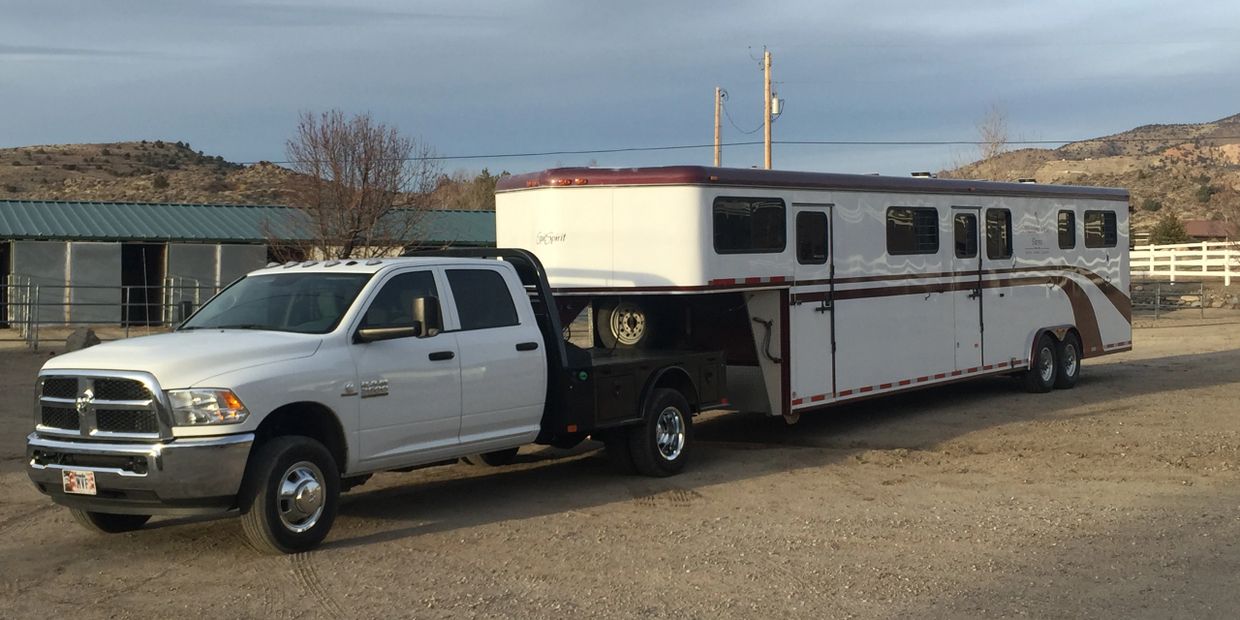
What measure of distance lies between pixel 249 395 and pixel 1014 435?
8.89 metres

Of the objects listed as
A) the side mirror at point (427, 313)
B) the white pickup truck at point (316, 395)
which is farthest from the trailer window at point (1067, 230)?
the side mirror at point (427, 313)

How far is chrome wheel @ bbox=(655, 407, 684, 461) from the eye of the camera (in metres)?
11.4

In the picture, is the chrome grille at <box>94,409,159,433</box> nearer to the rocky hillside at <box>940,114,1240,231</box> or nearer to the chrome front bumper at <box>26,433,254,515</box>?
the chrome front bumper at <box>26,433,254,515</box>

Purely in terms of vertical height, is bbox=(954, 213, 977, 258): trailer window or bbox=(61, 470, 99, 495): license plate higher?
bbox=(954, 213, 977, 258): trailer window

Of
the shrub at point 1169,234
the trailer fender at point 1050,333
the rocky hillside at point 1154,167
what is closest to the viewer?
the trailer fender at point 1050,333

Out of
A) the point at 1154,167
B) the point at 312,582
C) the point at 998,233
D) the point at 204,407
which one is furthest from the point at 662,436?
the point at 1154,167

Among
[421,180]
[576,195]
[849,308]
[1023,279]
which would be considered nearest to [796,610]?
[576,195]

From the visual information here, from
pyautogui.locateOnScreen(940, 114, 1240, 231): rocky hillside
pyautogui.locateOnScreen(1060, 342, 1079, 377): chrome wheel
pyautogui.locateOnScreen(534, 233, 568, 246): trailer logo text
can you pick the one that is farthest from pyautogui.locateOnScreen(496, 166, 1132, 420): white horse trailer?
pyautogui.locateOnScreen(940, 114, 1240, 231): rocky hillside

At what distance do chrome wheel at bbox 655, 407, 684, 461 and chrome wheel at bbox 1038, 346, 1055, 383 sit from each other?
820cm

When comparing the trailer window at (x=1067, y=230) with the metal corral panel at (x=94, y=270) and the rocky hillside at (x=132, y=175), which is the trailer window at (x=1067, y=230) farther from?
the rocky hillside at (x=132, y=175)

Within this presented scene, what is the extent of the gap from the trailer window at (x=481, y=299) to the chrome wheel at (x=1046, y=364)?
10.3m

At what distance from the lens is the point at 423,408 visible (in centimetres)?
915

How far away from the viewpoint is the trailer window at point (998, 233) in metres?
16.5

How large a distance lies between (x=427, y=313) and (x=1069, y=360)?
12.6 meters
